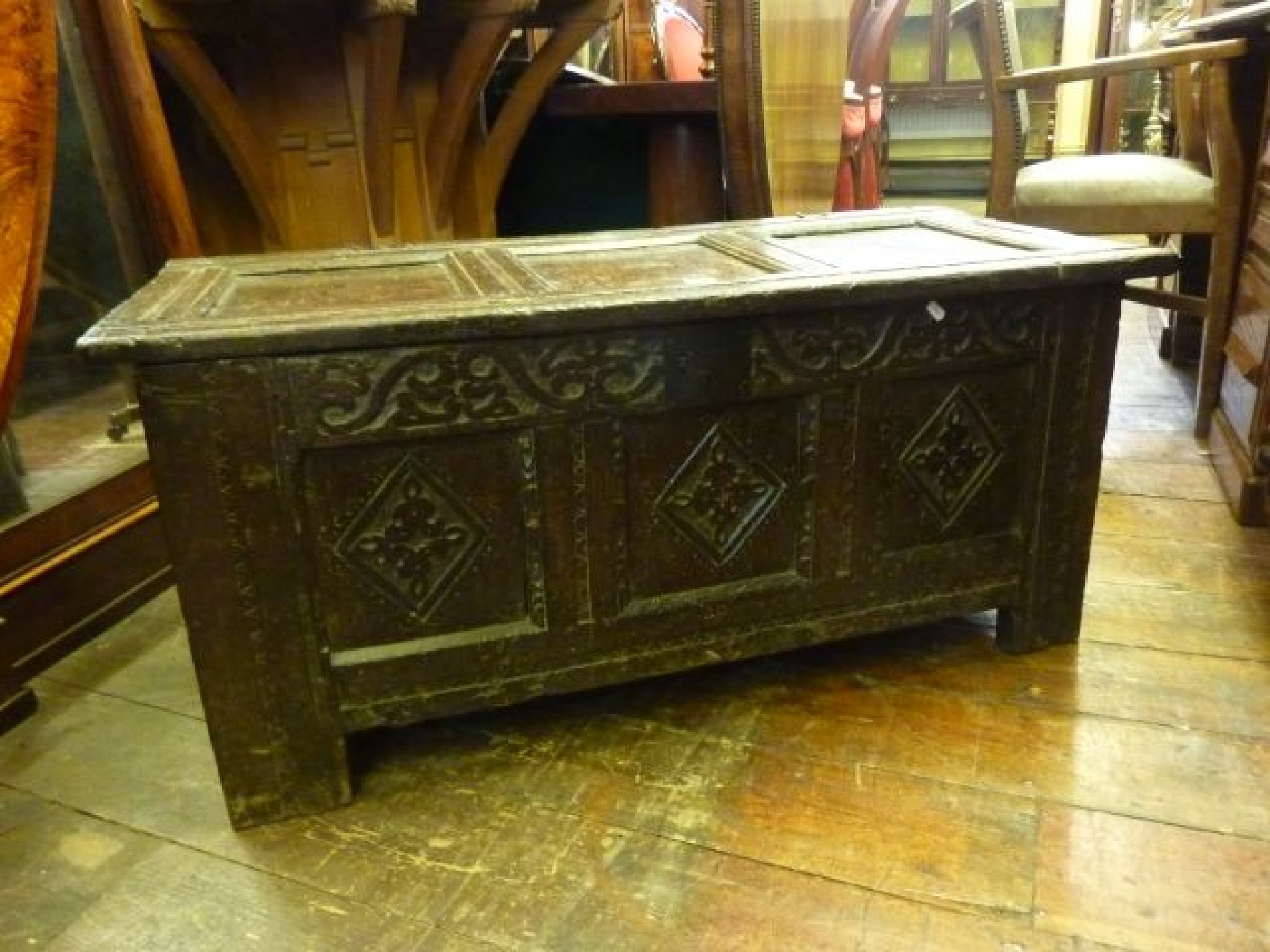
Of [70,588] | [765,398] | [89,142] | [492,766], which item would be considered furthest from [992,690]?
[89,142]

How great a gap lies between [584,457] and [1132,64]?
6.03 ft

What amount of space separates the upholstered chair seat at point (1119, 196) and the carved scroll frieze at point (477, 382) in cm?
162

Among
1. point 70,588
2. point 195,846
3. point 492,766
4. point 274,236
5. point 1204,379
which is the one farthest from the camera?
point 1204,379

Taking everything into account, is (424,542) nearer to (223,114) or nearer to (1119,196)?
(223,114)

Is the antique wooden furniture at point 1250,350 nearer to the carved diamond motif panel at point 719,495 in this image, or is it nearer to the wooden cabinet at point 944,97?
the carved diamond motif panel at point 719,495

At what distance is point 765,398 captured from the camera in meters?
1.16

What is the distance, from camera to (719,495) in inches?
46.8

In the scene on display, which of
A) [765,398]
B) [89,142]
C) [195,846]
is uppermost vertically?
[89,142]

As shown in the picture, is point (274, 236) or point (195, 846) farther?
point (274, 236)

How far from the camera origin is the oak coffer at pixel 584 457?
3.29 ft

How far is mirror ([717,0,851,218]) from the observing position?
1914 mm

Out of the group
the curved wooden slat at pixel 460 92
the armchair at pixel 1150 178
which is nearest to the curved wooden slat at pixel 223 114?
the curved wooden slat at pixel 460 92

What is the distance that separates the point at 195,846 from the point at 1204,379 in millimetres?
2147

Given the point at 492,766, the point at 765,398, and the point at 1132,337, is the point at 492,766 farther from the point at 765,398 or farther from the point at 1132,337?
the point at 1132,337
